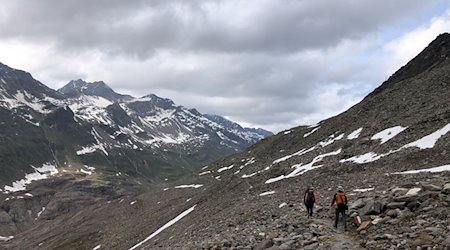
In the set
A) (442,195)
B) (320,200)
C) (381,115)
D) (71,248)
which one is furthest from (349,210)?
(71,248)

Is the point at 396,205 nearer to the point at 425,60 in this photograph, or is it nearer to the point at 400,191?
the point at 400,191

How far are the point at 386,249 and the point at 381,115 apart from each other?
54171 mm

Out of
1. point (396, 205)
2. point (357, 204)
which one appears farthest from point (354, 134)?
point (396, 205)

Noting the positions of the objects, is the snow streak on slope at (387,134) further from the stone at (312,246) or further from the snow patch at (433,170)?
the stone at (312,246)

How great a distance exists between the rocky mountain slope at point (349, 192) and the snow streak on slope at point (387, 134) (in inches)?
10.5

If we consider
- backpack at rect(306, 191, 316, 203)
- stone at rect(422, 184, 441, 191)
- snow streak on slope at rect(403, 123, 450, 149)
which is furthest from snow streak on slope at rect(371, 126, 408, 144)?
stone at rect(422, 184, 441, 191)

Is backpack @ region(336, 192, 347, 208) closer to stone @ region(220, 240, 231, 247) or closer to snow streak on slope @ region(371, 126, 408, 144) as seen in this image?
stone @ region(220, 240, 231, 247)

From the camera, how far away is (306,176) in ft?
174

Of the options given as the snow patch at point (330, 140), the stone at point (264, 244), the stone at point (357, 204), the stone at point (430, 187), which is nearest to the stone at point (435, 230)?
the stone at point (430, 187)

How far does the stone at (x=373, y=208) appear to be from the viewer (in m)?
22.6

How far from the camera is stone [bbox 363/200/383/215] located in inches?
891

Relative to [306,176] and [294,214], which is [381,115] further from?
[294,214]

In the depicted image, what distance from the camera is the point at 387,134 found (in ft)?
182

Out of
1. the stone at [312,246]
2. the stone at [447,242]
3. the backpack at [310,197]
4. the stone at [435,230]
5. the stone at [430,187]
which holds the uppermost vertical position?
the backpack at [310,197]
